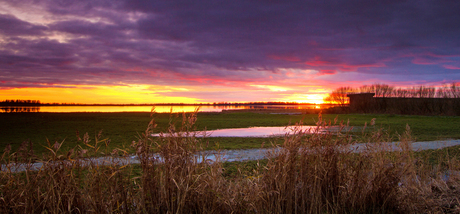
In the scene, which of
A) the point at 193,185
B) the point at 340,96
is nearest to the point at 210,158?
the point at 193,185

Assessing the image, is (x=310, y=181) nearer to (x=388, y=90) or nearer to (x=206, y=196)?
(x=206, y=196)

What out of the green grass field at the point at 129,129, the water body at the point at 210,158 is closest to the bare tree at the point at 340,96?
the green grass field at the point at 129,129

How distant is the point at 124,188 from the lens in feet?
13.0

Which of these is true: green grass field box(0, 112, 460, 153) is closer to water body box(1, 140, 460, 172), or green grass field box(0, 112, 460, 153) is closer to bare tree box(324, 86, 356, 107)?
water body box(1, 140, 460, 172)

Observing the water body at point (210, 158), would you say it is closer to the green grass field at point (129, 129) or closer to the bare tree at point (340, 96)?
the green grass field at point (129, 129)

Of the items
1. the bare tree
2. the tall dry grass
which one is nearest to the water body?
the tall dry grass

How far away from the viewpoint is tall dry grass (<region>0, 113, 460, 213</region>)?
384cm

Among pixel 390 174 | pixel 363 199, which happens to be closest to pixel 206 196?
pixel 363 199

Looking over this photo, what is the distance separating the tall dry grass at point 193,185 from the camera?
12.6ft

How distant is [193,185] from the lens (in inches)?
155

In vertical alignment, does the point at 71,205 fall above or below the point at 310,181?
below

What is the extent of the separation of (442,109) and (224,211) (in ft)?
157

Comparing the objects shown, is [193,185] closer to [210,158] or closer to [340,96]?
[210,158]

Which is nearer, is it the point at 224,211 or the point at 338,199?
the point at 224,211
